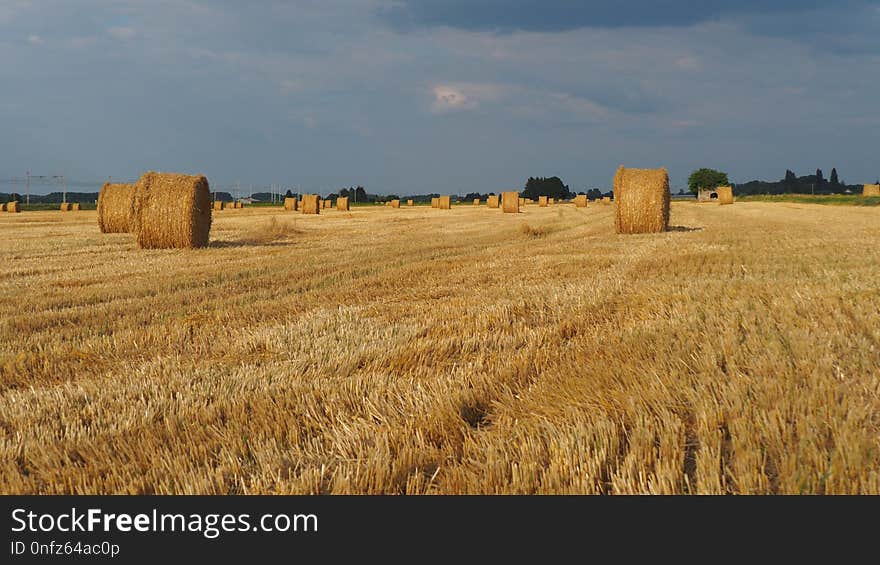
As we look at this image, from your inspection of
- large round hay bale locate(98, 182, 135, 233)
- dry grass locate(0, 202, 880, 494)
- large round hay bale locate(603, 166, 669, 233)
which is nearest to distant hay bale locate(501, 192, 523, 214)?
large round hay bale locate(603, 166, 669, 233)

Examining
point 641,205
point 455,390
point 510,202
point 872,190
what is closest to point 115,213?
point 641,205

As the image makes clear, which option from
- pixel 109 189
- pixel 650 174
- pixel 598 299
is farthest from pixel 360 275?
pixel 109 189

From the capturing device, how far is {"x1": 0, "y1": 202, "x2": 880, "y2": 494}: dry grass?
6.87 feet

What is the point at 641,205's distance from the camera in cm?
1755

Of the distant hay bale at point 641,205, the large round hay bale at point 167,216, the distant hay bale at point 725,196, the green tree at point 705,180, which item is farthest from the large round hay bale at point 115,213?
the green tree at point 705,180

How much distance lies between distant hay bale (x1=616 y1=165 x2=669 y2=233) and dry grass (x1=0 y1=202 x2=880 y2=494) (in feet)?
37.3

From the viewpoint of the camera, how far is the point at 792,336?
3.48 metres

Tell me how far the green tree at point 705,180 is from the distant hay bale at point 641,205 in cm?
13299

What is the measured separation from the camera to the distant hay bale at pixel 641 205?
17.4m

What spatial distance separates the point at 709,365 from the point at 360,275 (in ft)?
18.8

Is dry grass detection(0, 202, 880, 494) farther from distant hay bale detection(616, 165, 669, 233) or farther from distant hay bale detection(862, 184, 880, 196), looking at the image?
distant hay bale detection(862, 184, 880, 196)

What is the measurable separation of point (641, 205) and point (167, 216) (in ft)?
40.2
